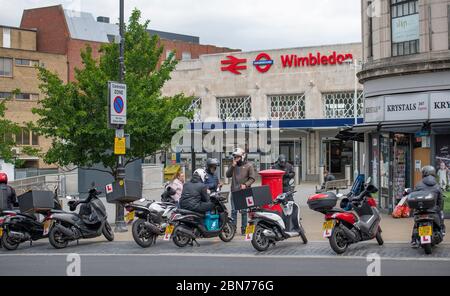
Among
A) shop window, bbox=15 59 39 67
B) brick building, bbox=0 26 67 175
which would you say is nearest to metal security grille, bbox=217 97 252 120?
brick building, bbox=0 26 67 175

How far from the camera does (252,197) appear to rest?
14.1 metres

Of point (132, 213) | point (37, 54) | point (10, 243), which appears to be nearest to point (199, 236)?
point (132, 213)

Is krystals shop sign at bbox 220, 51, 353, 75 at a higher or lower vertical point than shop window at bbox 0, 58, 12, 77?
lower

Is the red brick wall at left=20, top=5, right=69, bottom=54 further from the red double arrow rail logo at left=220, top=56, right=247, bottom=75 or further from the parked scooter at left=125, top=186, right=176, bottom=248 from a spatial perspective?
the parked scooter at left=125, top=186, right=176, bottom=248

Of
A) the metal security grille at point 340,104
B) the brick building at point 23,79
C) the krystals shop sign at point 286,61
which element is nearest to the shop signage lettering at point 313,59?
the krystals shop sign at point 286,61

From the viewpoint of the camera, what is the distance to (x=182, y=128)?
69.4ft

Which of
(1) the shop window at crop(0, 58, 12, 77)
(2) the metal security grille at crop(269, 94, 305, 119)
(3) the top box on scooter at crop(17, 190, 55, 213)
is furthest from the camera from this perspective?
(1) the shop window at crop(0, 58, 12, 77)

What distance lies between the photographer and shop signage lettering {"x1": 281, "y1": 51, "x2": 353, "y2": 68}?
45.8 meters

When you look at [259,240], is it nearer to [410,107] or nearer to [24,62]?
[410,107]

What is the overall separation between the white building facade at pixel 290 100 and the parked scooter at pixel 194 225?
29612 millimetres

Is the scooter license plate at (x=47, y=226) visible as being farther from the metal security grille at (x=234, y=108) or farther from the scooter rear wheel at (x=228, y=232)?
the metal security grille at (x=234, y=108)

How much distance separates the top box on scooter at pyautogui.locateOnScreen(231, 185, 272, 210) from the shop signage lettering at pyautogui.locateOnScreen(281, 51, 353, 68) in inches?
1279

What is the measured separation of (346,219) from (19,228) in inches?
276
